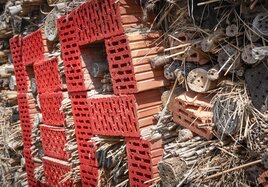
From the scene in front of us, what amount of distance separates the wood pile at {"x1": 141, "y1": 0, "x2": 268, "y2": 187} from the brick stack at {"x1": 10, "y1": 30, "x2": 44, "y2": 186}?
2331 mm

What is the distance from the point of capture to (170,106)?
3.41 meters

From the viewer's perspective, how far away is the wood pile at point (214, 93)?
2682 mm

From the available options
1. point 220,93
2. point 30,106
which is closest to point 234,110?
point 220,93

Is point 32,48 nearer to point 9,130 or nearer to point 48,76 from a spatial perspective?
point 48,76

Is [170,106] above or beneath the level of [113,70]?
beneath

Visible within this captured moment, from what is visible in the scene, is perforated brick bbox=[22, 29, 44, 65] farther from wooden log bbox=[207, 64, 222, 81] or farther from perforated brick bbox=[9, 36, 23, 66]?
wooden log bbox=[207, 64, 222, 81]

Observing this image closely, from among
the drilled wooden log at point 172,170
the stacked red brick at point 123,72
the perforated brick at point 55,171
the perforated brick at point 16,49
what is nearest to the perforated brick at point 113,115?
the stacked red brick at point 123,72

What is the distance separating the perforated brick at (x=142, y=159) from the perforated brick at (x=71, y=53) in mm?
928

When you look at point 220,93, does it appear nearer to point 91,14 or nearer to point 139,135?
point 139,135

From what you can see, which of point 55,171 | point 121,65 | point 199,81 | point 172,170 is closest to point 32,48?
point 55,171

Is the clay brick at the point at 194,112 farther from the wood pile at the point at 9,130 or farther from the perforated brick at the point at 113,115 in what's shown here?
the wood pile at the point at 9,130

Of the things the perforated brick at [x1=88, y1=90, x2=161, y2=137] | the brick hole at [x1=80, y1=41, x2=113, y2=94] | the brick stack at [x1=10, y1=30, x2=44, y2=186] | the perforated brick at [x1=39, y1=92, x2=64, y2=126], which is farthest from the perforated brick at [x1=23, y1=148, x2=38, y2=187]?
the perforated brick at [x1=88, y1=90, x2=161, y2=137]

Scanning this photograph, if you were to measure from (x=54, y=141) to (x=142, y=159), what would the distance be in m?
1.79

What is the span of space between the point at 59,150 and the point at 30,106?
1.00 meters
